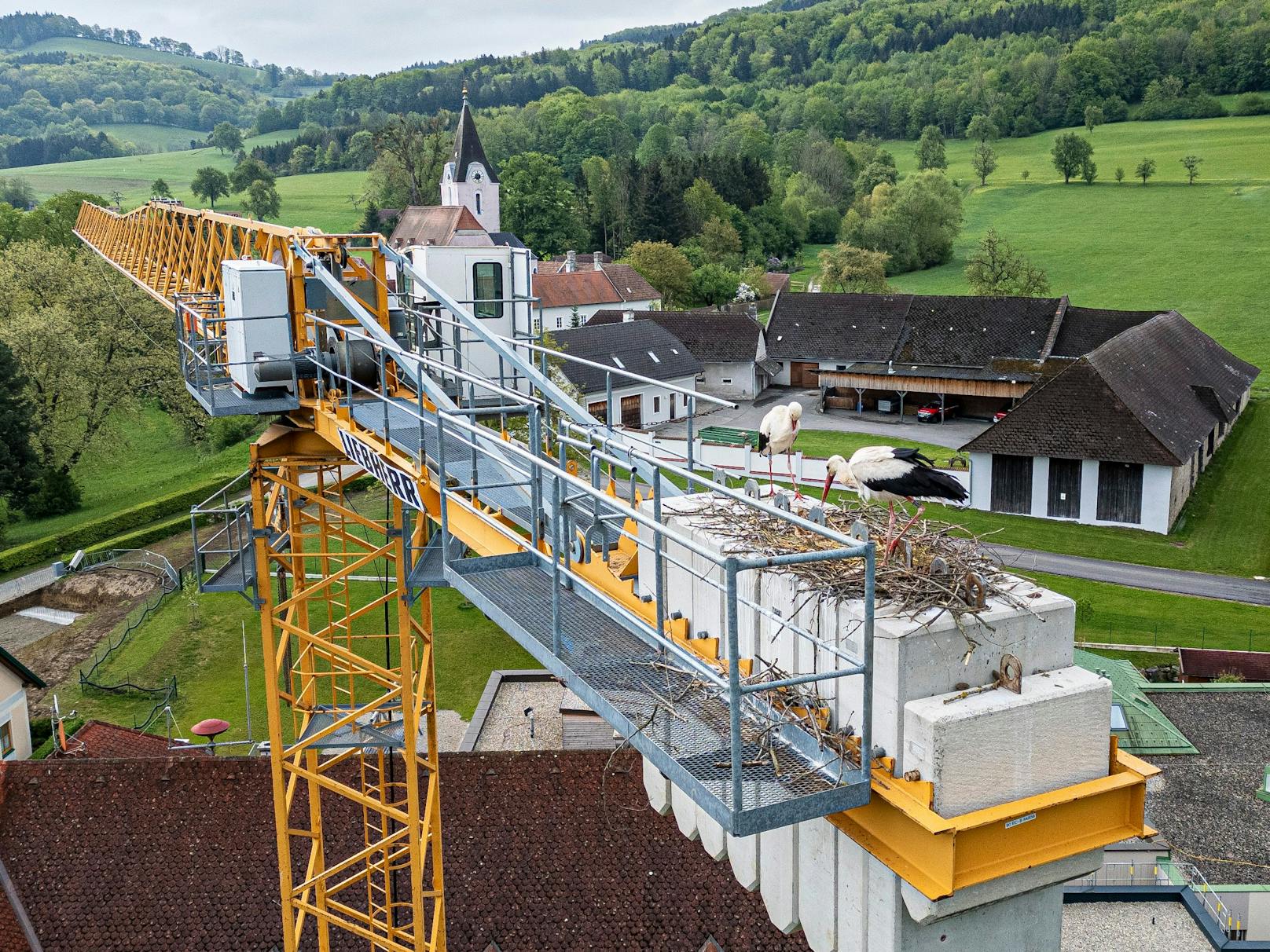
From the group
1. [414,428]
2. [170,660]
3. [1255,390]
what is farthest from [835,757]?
[1255,390]

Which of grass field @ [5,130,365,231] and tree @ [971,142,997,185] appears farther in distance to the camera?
grass field @ [5,130,365,231]

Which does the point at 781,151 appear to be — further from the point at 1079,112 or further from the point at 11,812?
the point at 11,812

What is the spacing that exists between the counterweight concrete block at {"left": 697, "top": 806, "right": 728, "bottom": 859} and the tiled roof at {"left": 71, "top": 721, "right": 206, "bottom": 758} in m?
18.3

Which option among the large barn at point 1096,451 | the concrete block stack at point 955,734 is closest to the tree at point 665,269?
the large barn at point 1096,451

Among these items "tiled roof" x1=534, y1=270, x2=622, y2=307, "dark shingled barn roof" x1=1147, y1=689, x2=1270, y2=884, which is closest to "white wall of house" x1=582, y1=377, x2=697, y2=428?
"tiled roof" x1=534, y1=270, x2=622, y2=307

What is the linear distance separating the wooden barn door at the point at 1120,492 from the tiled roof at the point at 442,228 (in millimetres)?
34157

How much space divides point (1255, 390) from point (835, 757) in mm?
60641

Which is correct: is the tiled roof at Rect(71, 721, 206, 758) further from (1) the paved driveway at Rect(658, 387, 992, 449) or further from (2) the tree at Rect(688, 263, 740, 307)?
(2) the tree at Rect(688, 263, 740, 307)

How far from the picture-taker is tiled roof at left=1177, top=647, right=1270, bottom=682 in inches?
1067

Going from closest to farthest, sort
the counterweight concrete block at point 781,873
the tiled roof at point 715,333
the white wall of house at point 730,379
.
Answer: the counterweight concrete block at point 781,873 < the white wall of house at point 730,379 < the tiled roof at point 715,333

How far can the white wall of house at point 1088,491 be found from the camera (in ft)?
126

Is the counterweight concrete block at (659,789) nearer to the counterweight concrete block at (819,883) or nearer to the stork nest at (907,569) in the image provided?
the counterweight concrete block at (819,883)

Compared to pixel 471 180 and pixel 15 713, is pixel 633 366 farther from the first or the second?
pixel 15 713

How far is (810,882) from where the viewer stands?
610 cm
